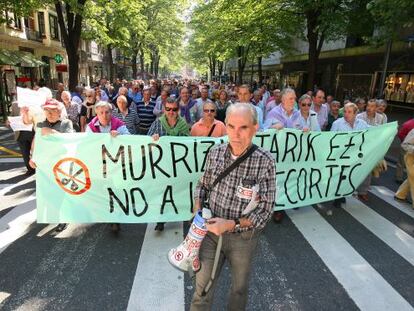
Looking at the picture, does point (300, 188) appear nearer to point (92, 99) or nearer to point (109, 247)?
point (109, 247)

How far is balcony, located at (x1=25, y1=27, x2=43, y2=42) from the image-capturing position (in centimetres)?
2662

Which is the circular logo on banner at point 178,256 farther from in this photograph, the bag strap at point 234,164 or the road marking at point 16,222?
the road marking at point 16,222

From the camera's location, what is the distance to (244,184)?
2.38 m

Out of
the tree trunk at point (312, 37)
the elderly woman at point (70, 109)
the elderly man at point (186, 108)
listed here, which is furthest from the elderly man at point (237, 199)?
the tree trunk at point (312, 37)

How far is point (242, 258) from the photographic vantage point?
2523 mm

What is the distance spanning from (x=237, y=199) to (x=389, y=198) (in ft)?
17.8

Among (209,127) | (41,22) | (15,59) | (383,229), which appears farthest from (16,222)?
(41,22)

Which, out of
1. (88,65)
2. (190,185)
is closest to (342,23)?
(190,185)

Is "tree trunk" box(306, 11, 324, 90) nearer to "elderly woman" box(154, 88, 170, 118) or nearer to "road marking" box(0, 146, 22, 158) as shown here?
"elderly woman" box(154, 88, 170, 118)

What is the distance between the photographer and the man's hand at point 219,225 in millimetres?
2268

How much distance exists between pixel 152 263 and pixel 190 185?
1.21 m

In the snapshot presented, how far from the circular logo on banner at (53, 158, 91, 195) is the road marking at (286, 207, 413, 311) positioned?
3.19m

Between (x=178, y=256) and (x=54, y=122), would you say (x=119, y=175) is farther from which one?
(x=178, y=256)

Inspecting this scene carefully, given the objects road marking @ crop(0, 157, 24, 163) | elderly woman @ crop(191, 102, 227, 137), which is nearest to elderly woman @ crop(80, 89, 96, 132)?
road marking @ crop(0, 157, 24, 163)
